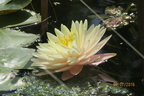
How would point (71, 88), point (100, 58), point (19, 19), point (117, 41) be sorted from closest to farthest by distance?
point (71, 88) → point (100, 58) → point (117, 41) → point (19, 19)

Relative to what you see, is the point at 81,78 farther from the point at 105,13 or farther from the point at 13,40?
the point at 105,13

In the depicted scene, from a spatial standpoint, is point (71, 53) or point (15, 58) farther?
point (15, 58)

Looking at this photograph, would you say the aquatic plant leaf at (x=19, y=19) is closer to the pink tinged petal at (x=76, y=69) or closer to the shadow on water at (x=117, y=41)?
the shadow on water at (x=117, y=41)

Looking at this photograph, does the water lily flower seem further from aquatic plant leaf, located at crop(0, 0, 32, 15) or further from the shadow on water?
aquatic plant leaf, located at crop(0, 0, 32, 15)

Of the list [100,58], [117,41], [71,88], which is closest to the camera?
[71,88]

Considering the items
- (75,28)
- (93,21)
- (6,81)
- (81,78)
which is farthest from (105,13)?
(6,81)
